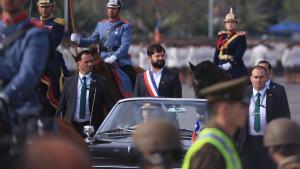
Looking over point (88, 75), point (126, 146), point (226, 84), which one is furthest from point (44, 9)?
point (226, 84)

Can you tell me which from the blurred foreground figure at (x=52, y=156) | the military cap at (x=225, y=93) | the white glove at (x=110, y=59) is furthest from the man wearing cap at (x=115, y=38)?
the blurred foreground figure at (x=52, y=156)

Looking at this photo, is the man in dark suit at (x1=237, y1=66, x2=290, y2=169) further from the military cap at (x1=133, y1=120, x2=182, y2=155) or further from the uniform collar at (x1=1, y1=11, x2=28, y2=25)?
the military cap at (x1=133, y1=120, x2=182, y2=155)

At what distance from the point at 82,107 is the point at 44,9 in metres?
1.66

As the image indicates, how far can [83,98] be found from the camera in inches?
549

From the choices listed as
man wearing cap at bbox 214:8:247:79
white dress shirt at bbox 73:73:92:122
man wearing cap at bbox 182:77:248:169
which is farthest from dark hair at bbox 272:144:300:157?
man wearing cap at bbox 214:8:247:79

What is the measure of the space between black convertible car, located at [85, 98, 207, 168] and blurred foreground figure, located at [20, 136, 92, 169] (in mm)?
5704

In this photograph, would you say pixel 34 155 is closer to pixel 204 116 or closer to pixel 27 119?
pixel 27 119

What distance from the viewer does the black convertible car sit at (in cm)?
1165

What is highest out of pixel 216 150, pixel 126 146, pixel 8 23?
pixel 8 23

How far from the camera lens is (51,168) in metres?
5.57

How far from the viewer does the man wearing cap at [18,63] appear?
7430 millimetres

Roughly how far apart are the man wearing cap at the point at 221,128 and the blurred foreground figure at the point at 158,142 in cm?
65

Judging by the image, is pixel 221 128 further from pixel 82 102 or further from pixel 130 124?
pixel 82 102

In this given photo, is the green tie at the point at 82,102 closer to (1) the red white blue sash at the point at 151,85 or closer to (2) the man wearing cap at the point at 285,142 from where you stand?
(1) the red white blue sash at the point at 151,85
